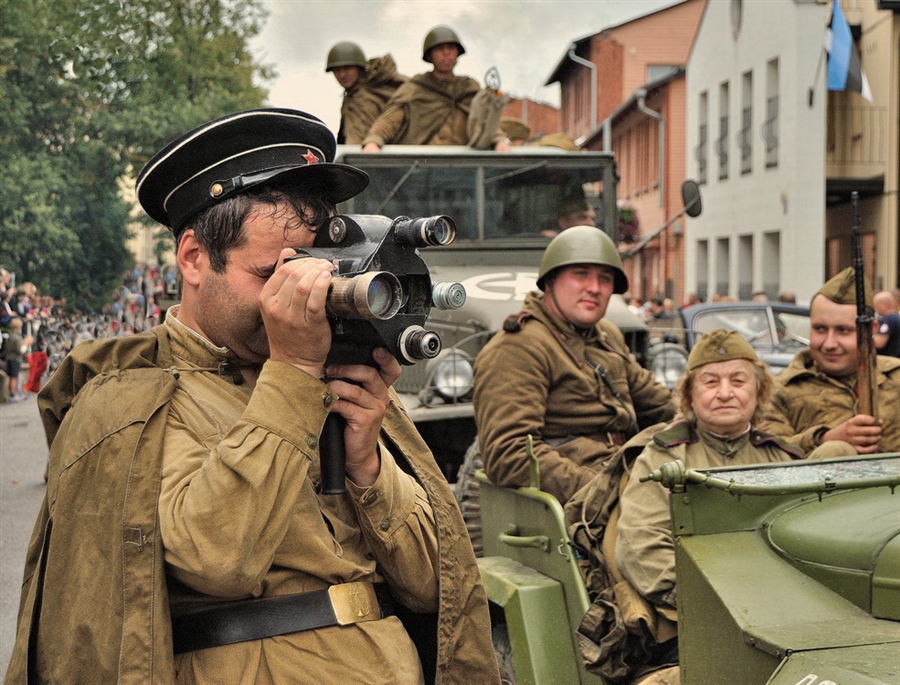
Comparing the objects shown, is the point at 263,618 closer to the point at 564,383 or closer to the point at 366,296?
the point at 366,296

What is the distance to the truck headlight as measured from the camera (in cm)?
698

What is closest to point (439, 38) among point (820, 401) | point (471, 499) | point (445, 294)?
point (471, 499)

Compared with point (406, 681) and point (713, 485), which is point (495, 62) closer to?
point (713, 485)

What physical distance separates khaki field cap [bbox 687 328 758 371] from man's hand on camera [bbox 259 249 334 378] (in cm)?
238

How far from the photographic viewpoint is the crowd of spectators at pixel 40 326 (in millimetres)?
4535

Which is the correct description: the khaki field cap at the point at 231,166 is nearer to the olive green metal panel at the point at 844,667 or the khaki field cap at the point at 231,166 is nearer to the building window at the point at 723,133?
the olive green metal panel at the point at 844,667

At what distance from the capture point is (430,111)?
828 cm

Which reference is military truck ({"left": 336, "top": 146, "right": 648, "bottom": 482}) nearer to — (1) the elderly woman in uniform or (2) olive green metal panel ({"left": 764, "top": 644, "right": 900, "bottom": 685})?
(1) the elderly woman in uniform

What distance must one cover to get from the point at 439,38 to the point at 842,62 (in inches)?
539

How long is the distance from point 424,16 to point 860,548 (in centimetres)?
330

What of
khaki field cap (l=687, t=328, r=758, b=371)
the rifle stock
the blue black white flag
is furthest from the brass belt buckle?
the blue black white flag

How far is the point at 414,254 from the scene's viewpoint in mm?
1915

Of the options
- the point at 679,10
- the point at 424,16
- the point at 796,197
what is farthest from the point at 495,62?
the point at 679,10

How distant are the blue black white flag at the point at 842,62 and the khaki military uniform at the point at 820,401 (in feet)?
52.5
